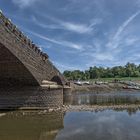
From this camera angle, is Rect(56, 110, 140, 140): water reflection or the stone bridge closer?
Rect(56, 110, 140, 140): water reflection

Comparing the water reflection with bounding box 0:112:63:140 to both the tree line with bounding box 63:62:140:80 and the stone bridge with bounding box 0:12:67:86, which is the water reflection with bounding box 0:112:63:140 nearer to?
the stone bridge with bounding box 0:12:67:86

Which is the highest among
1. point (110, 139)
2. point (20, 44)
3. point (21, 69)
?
point (20, 44)

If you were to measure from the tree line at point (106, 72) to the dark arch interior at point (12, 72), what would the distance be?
127 meters

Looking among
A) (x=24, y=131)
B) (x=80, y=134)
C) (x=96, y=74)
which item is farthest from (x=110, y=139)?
(x=96, y=74)

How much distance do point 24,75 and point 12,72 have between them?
4.06ft

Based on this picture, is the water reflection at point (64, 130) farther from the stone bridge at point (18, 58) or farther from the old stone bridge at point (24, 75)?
the old stone bridge at point (24, 75)

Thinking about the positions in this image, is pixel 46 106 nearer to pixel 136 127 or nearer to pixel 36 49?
pixel 36 49

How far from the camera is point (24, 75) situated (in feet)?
83.0

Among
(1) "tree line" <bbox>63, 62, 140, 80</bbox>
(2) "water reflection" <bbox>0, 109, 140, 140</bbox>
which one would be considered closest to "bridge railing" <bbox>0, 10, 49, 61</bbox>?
(2) "water reflection" <bbox>0, 109, 140, 140</bbox>

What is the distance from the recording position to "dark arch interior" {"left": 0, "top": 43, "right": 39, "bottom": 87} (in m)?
20.9

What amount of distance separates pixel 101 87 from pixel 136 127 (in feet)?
237

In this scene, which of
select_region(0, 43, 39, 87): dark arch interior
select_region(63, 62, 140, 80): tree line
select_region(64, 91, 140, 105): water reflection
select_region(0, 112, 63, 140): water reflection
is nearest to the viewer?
select_region(0, 112, 63, 140): water reflection

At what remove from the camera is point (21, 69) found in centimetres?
2366

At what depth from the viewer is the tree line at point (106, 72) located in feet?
505
